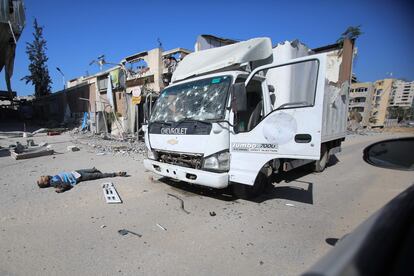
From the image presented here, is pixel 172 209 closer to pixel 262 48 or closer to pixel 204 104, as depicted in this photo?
pixel 204 104

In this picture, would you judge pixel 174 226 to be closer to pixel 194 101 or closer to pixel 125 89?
pixel 194 101

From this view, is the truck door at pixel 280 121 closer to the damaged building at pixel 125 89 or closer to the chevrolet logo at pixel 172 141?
the chevrolet logo at pixel 172 141

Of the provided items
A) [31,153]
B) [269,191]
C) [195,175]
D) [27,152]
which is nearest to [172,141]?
[195,175]

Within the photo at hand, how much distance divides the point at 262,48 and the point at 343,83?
396 centimetres

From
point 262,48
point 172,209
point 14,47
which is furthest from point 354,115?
point 14,47

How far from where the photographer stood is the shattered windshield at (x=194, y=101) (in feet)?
12.7

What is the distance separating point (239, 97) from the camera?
3363 millimetres

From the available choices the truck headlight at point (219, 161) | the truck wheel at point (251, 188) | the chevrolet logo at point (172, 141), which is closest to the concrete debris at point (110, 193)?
the chevrolet logo at point (172, 141)

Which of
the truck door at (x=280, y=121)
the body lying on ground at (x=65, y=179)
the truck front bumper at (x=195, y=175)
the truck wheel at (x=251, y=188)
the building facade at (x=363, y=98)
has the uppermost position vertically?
the building facade at (x=363, y=98)

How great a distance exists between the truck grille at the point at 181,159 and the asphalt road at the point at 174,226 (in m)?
0.76

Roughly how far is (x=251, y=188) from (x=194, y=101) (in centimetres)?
201

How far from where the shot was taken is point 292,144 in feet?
10.5

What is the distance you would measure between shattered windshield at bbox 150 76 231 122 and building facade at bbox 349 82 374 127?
153 feet

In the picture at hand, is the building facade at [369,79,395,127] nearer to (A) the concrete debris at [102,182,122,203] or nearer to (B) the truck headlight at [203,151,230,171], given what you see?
(B) the truck headlight at [203,151,230,171]
